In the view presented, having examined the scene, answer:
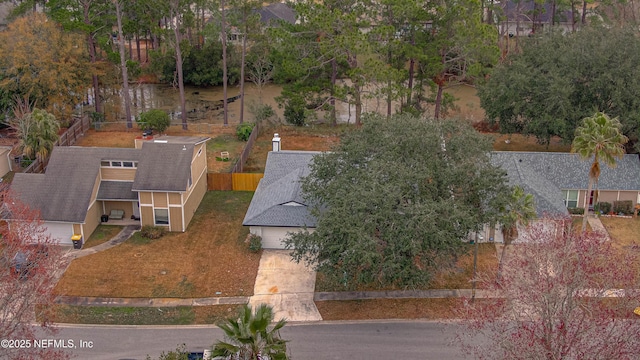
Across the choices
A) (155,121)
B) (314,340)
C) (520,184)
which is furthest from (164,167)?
(520,184)

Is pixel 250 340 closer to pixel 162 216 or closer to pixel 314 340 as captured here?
pixel 314 340

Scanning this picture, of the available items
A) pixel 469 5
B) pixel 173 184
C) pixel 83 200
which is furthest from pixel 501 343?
pixel 469 5

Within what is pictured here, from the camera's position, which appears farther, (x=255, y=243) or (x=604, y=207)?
(x=604, y=207)

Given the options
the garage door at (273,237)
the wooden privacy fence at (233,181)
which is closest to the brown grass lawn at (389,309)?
the garage door at (273,237)

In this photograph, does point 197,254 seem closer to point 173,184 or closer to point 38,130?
point 173,184

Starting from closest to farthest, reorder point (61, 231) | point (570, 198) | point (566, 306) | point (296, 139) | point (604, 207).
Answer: point (566, 306) < point (61, 231) < point (604, 207) < point (570, 198) < point (296, 139)

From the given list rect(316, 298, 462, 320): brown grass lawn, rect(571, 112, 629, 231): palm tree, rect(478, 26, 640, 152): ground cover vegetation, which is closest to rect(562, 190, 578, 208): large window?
rect(478, 26, 640, 152): ground cover vegetation

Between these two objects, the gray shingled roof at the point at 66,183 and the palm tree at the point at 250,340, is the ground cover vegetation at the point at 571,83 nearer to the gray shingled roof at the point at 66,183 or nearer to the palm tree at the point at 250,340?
the gray shingled roof at the point at 66,183
